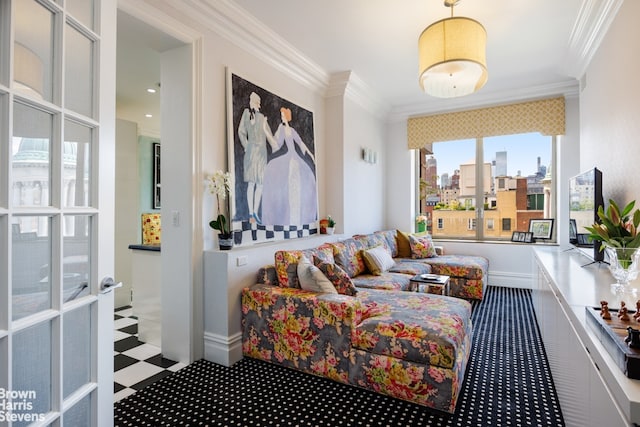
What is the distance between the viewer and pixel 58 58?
3.58ft

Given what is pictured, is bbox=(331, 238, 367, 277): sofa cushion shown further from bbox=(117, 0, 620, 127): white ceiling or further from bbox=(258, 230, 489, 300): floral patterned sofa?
bbox=(117, 0, 620, 127): white ceiling

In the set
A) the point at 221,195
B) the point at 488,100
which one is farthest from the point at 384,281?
the point at 488,100

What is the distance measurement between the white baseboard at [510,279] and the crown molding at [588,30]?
8.87ft

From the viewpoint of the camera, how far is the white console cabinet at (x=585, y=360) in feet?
2.82

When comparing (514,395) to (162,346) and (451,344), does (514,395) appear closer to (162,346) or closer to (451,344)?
(451,344)

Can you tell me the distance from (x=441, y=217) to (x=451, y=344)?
409 centimetres

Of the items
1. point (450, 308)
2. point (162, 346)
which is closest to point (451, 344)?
point (450, 308)

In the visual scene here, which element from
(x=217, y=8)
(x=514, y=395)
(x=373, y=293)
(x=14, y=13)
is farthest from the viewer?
(x=373, y=293)

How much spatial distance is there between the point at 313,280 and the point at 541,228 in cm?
417

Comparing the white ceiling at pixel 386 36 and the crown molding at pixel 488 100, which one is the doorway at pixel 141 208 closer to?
the white ceiling at pixel 386 36

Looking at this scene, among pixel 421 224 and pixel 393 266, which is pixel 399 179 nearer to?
pixel 421 224

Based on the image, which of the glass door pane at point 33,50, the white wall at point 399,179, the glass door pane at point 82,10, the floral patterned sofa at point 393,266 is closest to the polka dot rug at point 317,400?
the floral patterned sofa at point 393,266

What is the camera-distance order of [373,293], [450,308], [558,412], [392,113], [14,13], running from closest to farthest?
1. [14,13]
2. [558,412]
3. [450,308]
4. [373,293]
5. [392,113]

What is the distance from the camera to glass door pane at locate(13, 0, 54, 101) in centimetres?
96
